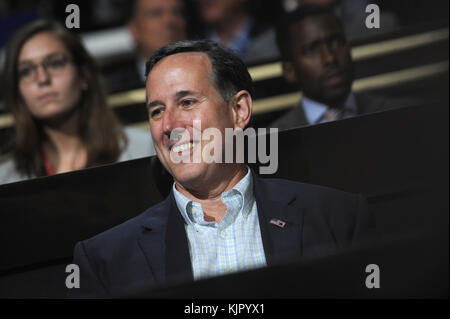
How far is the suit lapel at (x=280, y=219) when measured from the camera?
133 cm

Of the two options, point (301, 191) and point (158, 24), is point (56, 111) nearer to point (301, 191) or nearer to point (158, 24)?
point (158, 24)

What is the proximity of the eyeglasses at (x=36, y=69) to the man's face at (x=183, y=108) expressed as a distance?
0.69m

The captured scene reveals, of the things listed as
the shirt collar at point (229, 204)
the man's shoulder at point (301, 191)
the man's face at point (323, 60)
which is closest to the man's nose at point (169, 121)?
the shirt collar at point (229, 204)

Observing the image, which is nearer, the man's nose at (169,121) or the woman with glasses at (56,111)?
the man's nose at (169,121)

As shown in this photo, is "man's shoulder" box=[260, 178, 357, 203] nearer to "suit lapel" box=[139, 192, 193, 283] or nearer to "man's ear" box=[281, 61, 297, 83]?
"suit lapel" box=[139, 192, 193, 283]

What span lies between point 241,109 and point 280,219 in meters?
0.25

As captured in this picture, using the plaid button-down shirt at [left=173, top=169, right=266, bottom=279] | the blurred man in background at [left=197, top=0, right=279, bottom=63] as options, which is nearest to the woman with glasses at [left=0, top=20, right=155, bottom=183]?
the plaid button-down shirt at [left=173, top=169, right=266, bottom=279]

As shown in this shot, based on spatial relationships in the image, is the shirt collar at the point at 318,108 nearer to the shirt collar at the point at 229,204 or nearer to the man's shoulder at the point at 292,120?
the man's shoulder at the point at 292,120

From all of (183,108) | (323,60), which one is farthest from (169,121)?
(323,60)

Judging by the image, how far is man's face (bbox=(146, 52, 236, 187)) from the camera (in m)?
1.33

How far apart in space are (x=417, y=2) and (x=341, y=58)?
0.58 meters

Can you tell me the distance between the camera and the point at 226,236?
1330mm
